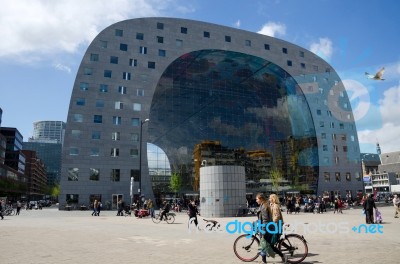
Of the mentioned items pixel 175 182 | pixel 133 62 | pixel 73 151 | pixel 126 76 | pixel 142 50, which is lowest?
pixel 175 182

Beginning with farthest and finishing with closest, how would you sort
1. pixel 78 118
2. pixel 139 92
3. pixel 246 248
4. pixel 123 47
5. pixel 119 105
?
pixel 123 47
pixel 139 92
pixel 119 105
pixel 78 118
pixel 246 248

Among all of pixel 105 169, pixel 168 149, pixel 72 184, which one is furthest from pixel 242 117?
pixel 72 184

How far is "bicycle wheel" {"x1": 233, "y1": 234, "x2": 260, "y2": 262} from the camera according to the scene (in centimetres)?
1023

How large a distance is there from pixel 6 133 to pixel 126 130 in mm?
94934

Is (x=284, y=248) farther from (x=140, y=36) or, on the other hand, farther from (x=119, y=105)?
(x=140, y=36)

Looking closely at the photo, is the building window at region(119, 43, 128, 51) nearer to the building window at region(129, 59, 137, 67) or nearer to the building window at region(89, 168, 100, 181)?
the building window at region(129, 59, 137, 67)

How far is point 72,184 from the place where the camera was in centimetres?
5272

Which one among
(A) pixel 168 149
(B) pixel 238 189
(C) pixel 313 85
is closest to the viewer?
(B) pixel 238 189

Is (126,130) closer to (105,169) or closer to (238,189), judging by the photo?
(105,169)

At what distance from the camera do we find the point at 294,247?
10.0 metres

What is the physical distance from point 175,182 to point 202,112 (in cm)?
1746

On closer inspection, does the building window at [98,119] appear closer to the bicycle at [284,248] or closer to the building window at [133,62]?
the building window at [133,62]

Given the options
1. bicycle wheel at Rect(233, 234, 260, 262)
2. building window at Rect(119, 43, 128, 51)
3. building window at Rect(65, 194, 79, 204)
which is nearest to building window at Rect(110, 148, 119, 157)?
building window at Rect(65, 194, 79, 204)

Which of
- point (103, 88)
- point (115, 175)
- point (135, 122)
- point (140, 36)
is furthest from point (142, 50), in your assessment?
point (115, 175)
